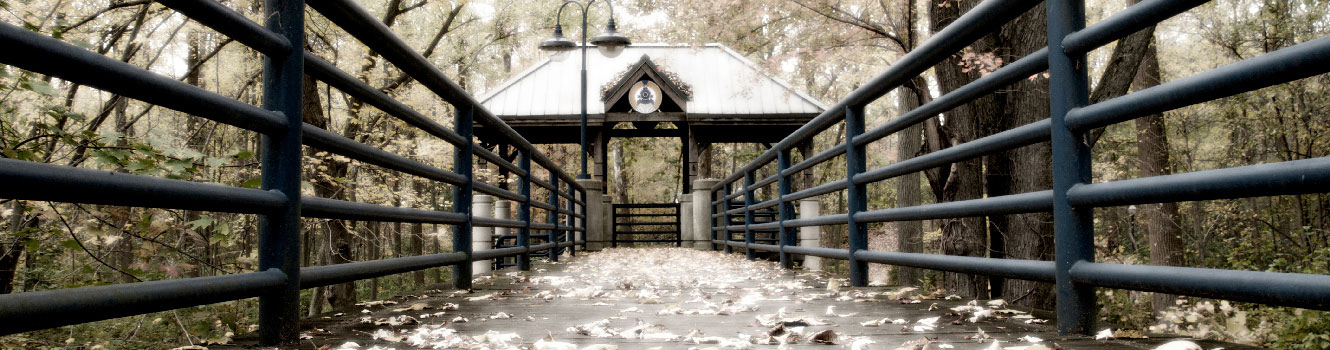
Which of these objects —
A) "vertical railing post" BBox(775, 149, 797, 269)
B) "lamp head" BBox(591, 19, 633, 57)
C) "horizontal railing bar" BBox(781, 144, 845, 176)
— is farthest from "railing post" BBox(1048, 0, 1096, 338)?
"lamp head" BBox(591, 19, 633, 57)

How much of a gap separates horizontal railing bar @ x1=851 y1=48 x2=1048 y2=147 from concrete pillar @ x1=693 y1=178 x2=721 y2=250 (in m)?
11.4

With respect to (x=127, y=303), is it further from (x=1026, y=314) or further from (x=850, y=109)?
(x=850, y=109)

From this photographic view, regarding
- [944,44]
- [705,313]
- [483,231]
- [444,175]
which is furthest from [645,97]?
[944,44]

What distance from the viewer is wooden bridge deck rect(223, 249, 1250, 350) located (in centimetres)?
243

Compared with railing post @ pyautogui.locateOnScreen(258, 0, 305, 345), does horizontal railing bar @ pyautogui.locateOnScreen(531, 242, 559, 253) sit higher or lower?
lower

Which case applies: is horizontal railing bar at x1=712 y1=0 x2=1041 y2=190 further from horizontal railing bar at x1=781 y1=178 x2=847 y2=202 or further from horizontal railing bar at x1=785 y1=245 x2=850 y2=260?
horizontal railing bar at x1=785 y1=245 x2=850 y2=260

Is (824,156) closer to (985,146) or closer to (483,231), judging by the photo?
(985,146)

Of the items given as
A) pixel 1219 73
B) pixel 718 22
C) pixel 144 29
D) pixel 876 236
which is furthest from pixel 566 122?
pixel 876 236

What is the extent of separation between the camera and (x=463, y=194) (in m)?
4.35

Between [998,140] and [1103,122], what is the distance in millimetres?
589

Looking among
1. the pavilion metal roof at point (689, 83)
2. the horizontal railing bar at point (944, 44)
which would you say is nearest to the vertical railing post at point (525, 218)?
the horizontal railing bar at point (944, 44)

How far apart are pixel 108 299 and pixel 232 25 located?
77 cm

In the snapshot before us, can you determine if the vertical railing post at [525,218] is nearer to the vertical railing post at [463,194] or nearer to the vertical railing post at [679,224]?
the vertical railing post at [463,194]

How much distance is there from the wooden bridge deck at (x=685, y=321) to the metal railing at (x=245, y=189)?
0.72 feet
